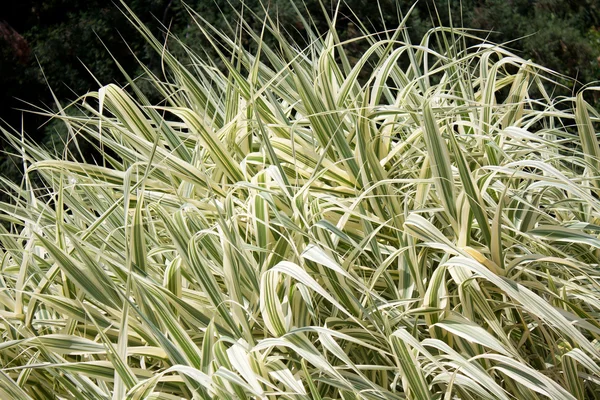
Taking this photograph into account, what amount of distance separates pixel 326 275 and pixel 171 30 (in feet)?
15.1

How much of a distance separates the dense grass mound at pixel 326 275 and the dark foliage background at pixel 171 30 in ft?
12.1

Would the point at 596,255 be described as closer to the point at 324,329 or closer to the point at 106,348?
the point at 324,329

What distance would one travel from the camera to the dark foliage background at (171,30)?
5059 mm

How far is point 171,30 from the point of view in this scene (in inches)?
207

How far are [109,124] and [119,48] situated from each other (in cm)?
466

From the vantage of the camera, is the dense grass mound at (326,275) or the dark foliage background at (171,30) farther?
the dark foliage background at (171,30)

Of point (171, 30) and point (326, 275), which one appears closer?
point (326, 275)

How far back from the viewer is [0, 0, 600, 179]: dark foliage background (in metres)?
5.06

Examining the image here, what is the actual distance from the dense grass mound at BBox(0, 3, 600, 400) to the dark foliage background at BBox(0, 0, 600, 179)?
145 inches

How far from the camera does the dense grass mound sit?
2.92ft

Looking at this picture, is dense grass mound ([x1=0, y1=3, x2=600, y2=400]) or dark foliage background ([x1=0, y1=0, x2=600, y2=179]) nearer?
dense grass mound ([x1=0, y1=3, x2=600, y2=400])

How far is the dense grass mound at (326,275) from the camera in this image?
35.1 inches

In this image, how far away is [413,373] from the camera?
2.82ft

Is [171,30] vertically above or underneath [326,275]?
underneath
